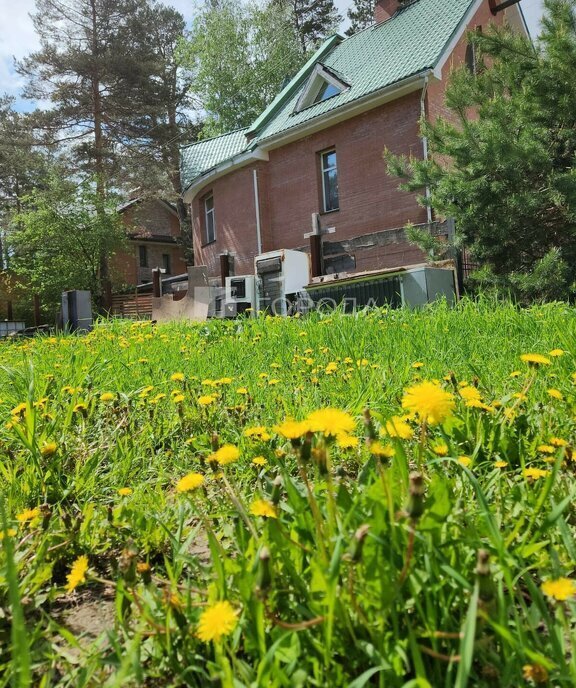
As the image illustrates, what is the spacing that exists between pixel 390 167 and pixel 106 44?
2190cm

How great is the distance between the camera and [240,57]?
2483cm

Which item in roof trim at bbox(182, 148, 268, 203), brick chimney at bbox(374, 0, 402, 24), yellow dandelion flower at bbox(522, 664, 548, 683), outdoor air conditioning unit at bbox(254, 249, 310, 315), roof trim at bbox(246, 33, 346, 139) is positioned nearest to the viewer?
yellow dandelion flower at bbox(522, 664, 548, 683)

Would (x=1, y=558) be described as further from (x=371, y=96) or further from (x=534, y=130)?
(x=371, y=96)

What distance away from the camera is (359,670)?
75cm

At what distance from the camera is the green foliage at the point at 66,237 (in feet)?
71.7

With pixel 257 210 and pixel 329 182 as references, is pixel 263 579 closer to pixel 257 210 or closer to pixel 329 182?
pixel 329 182

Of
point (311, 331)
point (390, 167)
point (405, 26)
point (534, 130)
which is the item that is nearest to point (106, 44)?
point (405, 26)

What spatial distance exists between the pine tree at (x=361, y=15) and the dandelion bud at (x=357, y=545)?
3299 centimetres

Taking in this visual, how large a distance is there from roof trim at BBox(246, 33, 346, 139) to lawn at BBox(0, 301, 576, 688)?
1591 cm

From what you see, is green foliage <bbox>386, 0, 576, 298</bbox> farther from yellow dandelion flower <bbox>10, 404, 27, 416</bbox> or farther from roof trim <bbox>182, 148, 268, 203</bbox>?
roof trim <bbox>182, 148, 268, 203</bbox>

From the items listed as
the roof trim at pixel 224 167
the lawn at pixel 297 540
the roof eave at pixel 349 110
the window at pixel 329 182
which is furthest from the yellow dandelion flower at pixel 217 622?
the roof trim at pixel 224 167

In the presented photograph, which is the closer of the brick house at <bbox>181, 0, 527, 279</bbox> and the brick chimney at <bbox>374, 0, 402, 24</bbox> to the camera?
the brick house at <bbox>181, 0, 527, 279</bbox>

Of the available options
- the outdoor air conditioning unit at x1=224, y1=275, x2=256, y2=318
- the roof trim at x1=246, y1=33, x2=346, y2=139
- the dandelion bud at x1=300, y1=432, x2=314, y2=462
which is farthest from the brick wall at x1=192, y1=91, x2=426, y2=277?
the dandelion bud at x1=300, y1=432, x2=314, y2=462

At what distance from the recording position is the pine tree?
28219mm
